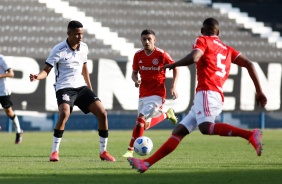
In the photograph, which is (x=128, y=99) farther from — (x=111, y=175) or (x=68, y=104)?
(x=111, y=175)

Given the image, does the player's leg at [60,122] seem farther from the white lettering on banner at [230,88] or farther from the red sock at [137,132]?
the white lettering on banner at [230,88]

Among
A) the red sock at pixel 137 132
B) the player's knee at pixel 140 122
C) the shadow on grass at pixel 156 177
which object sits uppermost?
the shadow on grass at pixel 156 177

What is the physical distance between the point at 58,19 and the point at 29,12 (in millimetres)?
922

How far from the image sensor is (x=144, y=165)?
9.18 meters

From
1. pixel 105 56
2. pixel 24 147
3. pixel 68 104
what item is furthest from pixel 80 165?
pixel 105 56

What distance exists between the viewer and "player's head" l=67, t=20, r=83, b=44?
453 inches

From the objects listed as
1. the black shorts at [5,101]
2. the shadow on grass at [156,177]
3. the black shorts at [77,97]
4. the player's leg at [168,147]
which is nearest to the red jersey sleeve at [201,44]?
the player's leg at [168,147]

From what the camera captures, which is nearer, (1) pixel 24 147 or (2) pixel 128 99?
(1) pixel 24 147

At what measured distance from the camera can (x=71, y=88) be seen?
11.8 m

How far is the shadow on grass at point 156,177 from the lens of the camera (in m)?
8.54

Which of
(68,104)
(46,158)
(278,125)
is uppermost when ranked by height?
(68,104)

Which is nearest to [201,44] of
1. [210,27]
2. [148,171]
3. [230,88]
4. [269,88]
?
[210,27]

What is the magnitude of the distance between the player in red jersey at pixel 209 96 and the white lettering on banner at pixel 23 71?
42.4 feet

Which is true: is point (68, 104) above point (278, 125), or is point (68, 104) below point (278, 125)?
above
